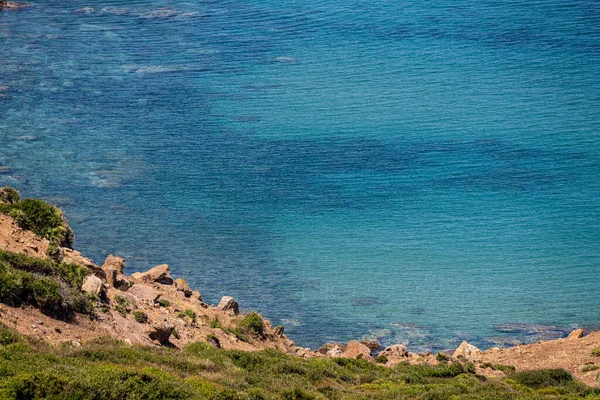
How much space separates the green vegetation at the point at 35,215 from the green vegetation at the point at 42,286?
2900 millimetres

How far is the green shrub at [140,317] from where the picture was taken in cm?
3284

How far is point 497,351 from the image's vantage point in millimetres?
41469

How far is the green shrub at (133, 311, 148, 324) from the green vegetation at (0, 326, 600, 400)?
1.94m

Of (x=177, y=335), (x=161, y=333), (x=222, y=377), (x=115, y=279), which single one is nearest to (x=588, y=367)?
(x=177, y=335)

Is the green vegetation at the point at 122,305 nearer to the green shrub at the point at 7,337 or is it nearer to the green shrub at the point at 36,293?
the green shrub at the point at 36,293

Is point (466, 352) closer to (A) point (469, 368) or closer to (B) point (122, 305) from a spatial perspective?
(A) point (469, 368)

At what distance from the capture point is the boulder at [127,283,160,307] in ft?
117

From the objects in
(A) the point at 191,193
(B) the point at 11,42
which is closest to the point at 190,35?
(B) the point at 11,42

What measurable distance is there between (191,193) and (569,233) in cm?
2772

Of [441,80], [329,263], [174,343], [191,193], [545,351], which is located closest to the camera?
[174,343]

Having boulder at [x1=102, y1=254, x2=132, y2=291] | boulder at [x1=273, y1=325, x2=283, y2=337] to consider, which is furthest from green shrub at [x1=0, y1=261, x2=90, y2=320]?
boulder at [x1=273, y1=325, x2=283, y2=337]

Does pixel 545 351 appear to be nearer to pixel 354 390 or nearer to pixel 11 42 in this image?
pixel 354 390

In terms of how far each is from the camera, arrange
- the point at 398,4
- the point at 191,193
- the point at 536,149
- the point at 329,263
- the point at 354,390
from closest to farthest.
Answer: the point at 354,390 → the point at 329,263 → the point at 191,193 → the point at 536,149 → the point at 398,4

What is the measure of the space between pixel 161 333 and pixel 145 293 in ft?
13.1
